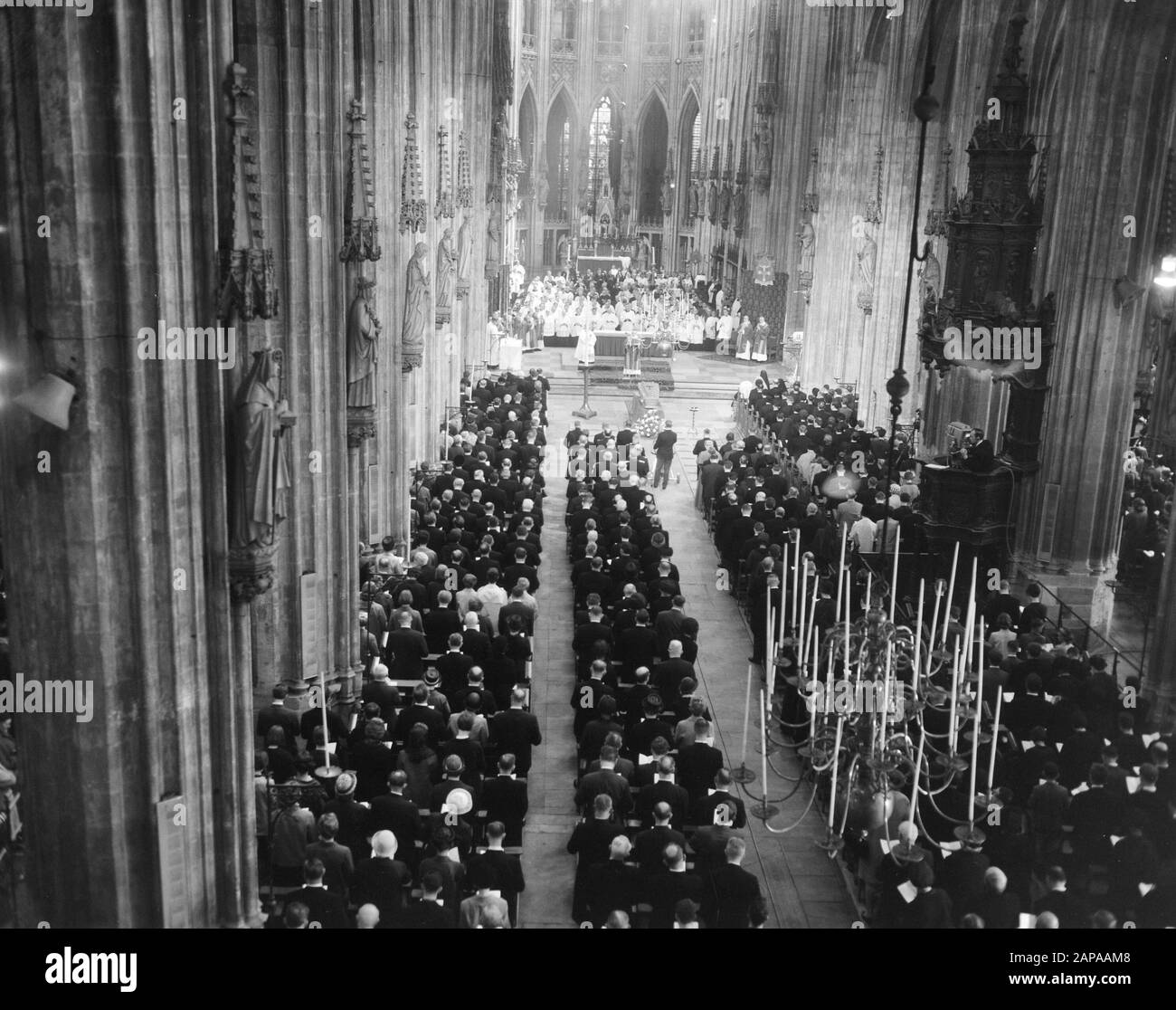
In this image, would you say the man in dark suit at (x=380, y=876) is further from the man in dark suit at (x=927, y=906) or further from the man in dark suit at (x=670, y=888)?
the man in dark suit at (x=927, y=906)

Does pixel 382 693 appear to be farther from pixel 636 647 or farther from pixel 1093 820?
pixel 1093 820

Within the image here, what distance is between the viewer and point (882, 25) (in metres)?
38.6

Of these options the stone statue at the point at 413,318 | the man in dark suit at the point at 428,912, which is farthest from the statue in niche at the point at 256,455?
the stone statue at the point at 413,318

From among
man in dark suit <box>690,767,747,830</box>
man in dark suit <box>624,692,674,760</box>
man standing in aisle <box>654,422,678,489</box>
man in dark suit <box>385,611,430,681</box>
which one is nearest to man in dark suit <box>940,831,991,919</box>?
man in dark suit <box>690,767,747,830</box>

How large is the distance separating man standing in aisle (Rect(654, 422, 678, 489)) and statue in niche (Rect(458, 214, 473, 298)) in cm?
716

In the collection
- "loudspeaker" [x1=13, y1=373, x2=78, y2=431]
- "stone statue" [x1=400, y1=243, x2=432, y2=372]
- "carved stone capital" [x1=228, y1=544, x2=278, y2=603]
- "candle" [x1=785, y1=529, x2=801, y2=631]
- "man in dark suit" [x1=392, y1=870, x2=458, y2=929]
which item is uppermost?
"loudspeaker" [x1=13, y1=373, x2=78, y2=431]

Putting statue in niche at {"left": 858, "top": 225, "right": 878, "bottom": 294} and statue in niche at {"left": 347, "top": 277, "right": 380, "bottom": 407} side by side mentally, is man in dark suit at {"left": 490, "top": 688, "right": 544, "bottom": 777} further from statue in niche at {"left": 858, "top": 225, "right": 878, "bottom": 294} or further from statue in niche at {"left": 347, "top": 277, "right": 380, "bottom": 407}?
statue in niche at {"left": 858, "top": 225, "right": 878, "bottom": 294}

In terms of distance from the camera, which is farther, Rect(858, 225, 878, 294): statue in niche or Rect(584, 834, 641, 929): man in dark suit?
Rect(858, 225, 878, 294): statue in niche

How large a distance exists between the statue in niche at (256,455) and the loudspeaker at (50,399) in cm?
184

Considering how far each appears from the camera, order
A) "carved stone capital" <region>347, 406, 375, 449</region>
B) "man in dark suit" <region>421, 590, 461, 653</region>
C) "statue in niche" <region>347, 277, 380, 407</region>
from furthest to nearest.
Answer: "man in dark suit" <region>421, 590, 461, 653</region> < "carved stone capital" <region>347, 406, 375, 449</region> < "statue in niche" <region>347, 277, 380, 407</region>

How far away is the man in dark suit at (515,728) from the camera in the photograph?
48.1ft

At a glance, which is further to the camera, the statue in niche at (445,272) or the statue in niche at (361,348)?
the statue in niche at (445,272)

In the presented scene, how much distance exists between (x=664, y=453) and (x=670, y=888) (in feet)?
70.1

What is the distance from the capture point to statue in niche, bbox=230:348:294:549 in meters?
11.1
